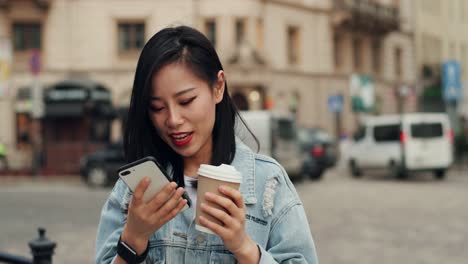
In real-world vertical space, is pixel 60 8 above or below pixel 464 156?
above

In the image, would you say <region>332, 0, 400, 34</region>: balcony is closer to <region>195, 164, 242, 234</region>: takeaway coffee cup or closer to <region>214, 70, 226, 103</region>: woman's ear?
<region>214, 70, 226, 103</region>: woman's ear

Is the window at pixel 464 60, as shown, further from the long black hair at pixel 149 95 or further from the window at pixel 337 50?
the long black hair at pixel 149 95

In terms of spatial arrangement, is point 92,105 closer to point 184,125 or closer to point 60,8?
point 60,8

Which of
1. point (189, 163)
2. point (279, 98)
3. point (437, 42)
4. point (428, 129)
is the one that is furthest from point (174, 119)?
point (437, 42)

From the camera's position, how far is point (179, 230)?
190cm

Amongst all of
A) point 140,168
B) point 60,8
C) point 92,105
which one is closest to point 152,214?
point 140,168

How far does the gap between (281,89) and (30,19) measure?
11.6m

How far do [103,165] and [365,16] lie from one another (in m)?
22.5

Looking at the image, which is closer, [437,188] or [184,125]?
[184,125]

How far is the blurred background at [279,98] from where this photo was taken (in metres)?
11.3

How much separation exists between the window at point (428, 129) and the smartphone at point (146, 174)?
1921 cm

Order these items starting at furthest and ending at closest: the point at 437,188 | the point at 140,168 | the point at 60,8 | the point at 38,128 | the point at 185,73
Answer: the point at 60,8, the point at 38,128, the point at 437,188, the point at 185,73, the point at 140,168

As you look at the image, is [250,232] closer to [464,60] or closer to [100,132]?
[100,132]

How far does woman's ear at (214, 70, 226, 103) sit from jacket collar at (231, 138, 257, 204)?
0.15 meters
